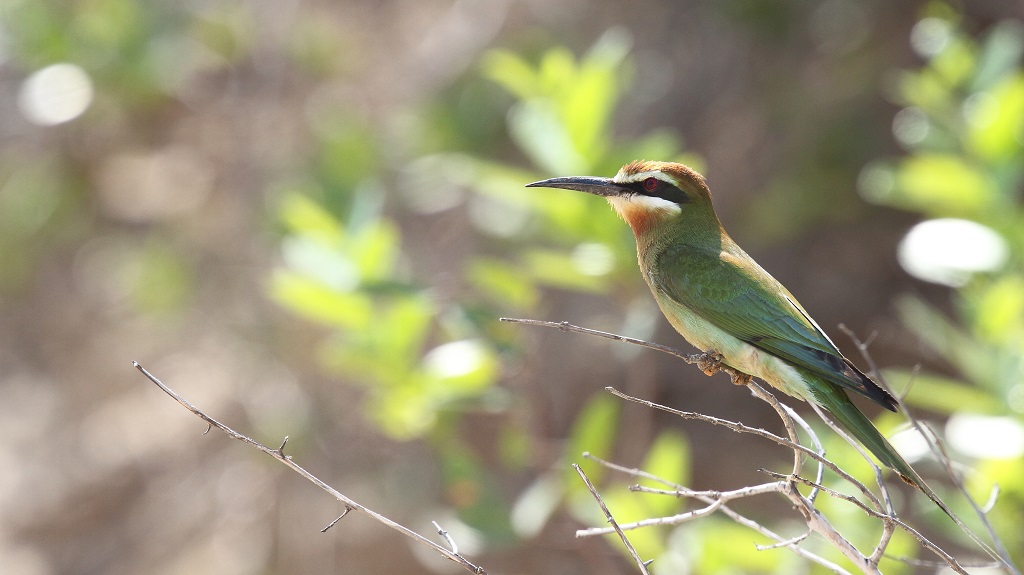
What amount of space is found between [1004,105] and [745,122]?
1.58 metres

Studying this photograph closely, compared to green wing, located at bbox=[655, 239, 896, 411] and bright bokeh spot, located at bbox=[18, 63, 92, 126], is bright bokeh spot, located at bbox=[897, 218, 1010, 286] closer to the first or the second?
green wing, located at bbox=[655, 239, 896, 411]

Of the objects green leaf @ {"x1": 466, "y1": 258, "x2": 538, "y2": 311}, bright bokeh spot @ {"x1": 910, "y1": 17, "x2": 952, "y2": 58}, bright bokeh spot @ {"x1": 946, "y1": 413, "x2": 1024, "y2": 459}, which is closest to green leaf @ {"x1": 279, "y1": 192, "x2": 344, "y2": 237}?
green leaf @ {"x1": 466, "y1": 258, "x2": 538, "y2": 311}

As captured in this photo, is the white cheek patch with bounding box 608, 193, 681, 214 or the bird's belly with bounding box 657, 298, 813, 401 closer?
the bird's belly with bounding box 657, 298, 813, 401

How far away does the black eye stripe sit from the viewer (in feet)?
8.62

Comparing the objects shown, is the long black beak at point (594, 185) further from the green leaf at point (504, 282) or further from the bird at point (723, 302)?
the green leaf at point (504, 282)

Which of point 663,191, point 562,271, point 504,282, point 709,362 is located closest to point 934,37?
point 663,191

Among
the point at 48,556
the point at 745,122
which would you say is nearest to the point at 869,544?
the point at 745,122

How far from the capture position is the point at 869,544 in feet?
9.36

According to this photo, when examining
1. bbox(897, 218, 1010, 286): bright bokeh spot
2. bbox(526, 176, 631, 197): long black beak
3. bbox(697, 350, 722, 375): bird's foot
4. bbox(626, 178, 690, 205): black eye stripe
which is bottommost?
bbox(697, 350, 722, 375): bird's foot

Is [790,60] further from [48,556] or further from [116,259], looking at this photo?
[48,556]

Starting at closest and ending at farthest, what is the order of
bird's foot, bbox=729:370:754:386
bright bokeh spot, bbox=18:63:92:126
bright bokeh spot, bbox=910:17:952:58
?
bird's foot, bbox=729:370:754:386
bright bokeh spot, bbox=910:17:952:58
bright bokeh spot, bbox=18:63:92:126

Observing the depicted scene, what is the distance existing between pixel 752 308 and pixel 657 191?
43 centimetres

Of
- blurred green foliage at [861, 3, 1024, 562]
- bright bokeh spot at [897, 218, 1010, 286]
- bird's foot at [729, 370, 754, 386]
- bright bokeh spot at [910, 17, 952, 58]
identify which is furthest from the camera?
bright bokeh spot at [910, 17, 952, 58]

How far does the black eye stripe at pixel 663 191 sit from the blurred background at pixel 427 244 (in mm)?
449
